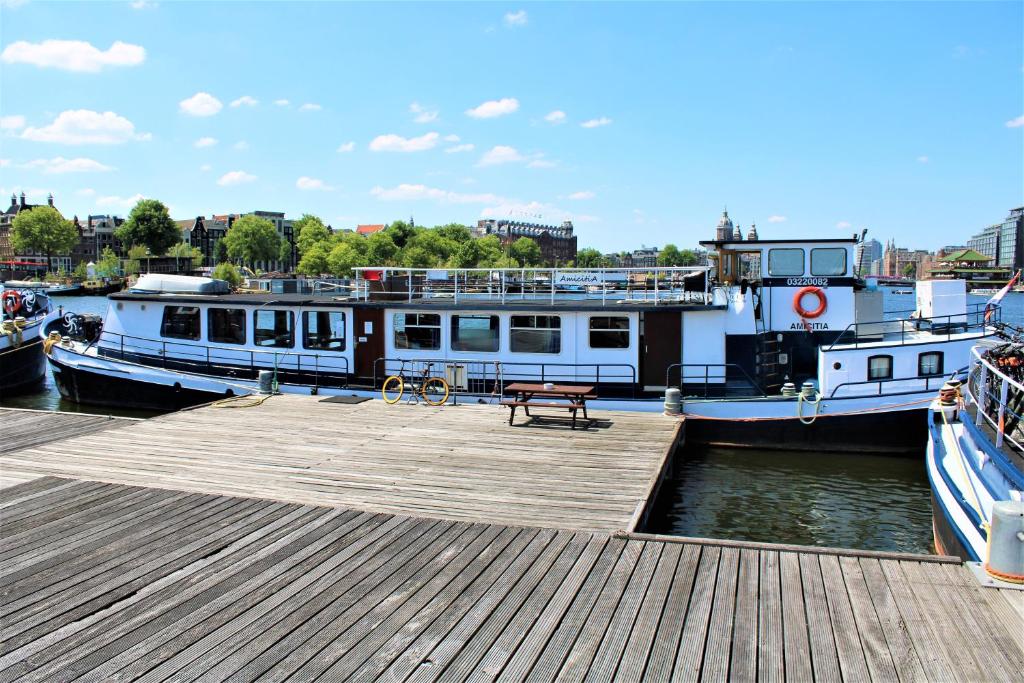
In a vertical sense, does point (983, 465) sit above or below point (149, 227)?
below

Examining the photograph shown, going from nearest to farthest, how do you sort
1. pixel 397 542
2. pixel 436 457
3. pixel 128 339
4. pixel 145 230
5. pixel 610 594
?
pixel 610 594 < pixel 397 542 < pixel 436 457 < pixel 128 339 < pixel 145 230

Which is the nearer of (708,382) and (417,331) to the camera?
(708,382)

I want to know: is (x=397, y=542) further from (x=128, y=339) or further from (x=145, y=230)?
(x=145, y=230)

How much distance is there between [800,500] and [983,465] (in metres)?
5.01

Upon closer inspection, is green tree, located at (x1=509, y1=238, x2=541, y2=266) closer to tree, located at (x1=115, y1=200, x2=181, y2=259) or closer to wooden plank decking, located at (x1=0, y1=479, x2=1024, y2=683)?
tree, located at (x1=115, y1=200, x2=181, y2=259)

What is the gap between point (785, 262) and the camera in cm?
1731

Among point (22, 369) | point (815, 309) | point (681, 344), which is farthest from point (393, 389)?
point (22, 369)

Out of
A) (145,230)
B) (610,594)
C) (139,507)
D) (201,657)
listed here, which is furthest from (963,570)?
(145,230)

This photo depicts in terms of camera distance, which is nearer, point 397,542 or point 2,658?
point 2,658

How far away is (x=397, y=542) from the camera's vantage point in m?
7.89

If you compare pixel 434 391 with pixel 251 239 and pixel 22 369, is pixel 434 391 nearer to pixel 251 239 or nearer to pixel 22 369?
pixel 22 369

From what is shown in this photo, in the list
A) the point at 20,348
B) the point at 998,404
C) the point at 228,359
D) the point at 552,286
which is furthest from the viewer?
the point at 20,348

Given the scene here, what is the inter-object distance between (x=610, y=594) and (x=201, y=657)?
337 cm

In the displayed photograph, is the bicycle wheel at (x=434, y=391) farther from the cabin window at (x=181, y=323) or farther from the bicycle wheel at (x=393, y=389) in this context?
the cabin window at (x=181, y=323)
